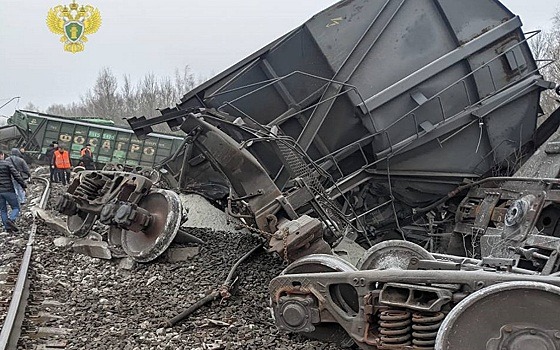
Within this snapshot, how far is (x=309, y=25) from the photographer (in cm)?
649

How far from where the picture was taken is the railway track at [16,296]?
3855mm

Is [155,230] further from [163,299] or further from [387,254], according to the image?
[387,254]

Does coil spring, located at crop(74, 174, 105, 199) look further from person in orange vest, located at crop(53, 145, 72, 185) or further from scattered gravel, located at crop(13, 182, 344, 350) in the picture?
person in orange vest, located at crop(53, 145, 72, 185)

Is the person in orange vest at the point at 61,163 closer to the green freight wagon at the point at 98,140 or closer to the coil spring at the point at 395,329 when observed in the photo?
the green freight wagon at the point at 98,140

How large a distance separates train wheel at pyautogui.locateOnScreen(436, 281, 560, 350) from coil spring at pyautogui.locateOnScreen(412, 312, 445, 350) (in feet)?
0.66

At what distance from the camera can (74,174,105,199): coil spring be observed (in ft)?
20.4

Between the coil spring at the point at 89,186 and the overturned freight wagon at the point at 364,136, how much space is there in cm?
2

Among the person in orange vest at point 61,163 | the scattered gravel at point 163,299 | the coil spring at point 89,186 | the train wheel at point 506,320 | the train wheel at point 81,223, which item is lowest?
the train wheel at point 506,320

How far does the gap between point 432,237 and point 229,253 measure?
2.64 meters

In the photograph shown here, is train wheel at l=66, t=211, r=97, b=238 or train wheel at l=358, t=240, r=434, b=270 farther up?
train wheel at l=66, t=211, r=97, b=238

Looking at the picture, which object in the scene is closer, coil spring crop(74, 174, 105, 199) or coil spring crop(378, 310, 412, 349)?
coil spring crop(378, 310, 412, 349)

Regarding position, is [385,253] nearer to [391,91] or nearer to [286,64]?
[391,91]

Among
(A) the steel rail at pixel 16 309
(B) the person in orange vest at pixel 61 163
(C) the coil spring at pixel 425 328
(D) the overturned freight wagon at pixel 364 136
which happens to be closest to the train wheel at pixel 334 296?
(C) the coil spring at pixel 425 328

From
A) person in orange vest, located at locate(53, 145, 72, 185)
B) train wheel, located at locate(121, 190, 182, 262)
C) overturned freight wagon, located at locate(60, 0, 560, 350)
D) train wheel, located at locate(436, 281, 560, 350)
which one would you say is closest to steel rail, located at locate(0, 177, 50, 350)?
overturned freight wagon, located at locate(60, 0, 560, 350)
